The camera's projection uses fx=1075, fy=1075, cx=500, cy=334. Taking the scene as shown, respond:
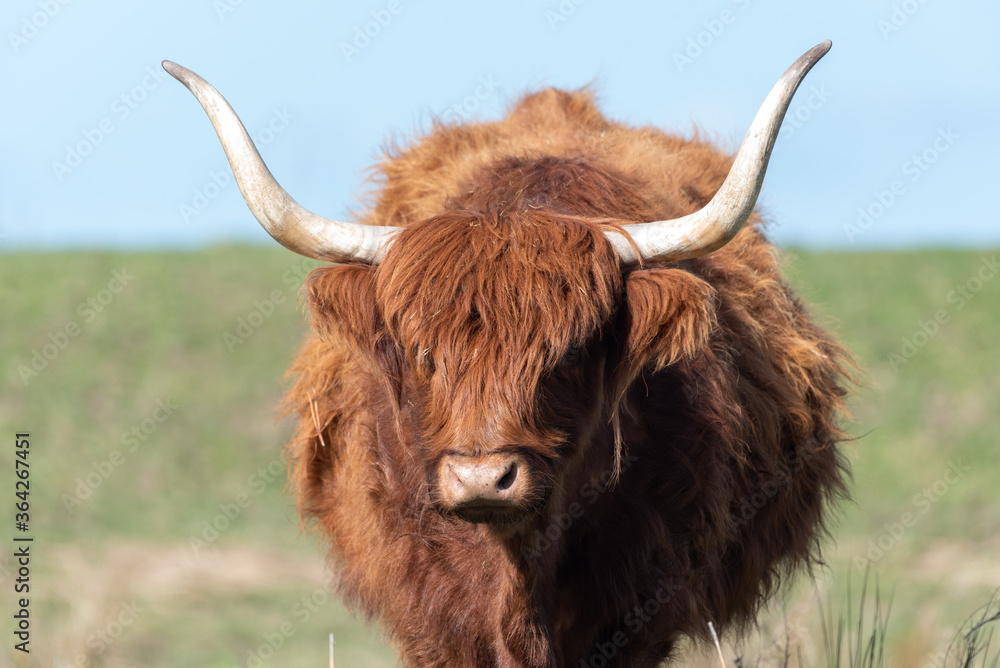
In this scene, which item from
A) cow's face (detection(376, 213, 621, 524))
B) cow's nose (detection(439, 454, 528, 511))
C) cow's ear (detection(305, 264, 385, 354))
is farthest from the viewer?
cow's ear (detection(305, 264, 385, 354))

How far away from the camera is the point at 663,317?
11.1ft

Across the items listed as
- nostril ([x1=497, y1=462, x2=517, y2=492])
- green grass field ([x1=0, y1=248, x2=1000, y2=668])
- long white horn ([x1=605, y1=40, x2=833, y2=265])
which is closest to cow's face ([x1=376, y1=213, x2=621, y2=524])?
Result: nostril ([x1=497, y1=462, x2=517, y2=492])

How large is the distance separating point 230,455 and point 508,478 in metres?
14.4

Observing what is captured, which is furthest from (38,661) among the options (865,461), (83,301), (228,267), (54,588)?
(228,267)

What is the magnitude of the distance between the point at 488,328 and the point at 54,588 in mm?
9376

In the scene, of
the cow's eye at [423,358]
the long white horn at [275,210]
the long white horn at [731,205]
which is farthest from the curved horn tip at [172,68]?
the long white horn at [731,205]

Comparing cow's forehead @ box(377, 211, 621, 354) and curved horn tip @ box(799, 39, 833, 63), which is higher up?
curved horn tip @ box(799, 39, 833, 63)

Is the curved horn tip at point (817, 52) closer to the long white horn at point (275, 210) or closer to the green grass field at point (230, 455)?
the long white horn at point (275, 210)

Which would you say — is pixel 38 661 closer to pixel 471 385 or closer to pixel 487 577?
pixel 487 577

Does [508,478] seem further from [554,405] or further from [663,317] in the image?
[663,317]

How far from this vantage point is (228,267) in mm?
22828

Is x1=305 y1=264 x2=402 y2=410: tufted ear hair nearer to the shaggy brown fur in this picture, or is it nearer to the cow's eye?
the shaggy brown fur

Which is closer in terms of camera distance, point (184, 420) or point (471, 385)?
point (471, 385)

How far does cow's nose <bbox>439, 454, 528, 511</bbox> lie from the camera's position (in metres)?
3.02
